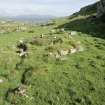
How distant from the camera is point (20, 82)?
35031mm

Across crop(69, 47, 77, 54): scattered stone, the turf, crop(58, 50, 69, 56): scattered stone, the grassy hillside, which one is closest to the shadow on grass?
the grassy hillside

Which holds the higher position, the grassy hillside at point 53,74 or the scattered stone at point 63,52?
the scattered stone at point 63,52

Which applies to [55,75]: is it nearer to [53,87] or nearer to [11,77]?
[53,87]

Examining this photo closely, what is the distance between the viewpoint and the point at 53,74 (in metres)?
35.9

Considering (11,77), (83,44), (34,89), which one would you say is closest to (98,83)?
(34,89)

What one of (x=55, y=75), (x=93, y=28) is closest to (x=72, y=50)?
(x=55, y=75)

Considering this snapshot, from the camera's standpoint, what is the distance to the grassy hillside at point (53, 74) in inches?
1233

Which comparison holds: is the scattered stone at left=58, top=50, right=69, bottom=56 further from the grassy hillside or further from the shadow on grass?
the shadow on grass

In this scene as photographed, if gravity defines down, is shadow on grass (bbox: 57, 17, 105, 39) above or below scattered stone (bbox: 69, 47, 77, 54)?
above

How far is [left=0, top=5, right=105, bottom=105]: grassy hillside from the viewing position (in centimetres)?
3131

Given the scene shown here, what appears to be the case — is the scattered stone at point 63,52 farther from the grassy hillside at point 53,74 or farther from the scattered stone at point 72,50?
the scattered stone at point 72,50

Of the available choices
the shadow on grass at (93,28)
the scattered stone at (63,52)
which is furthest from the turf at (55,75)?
the shadow on grass at (93,28)

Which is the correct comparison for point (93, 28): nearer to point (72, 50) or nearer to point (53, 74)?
point (72, 50)

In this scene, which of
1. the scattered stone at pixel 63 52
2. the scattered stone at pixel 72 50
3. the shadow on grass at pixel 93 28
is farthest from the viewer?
the shadow on grass at pixel 93 28
